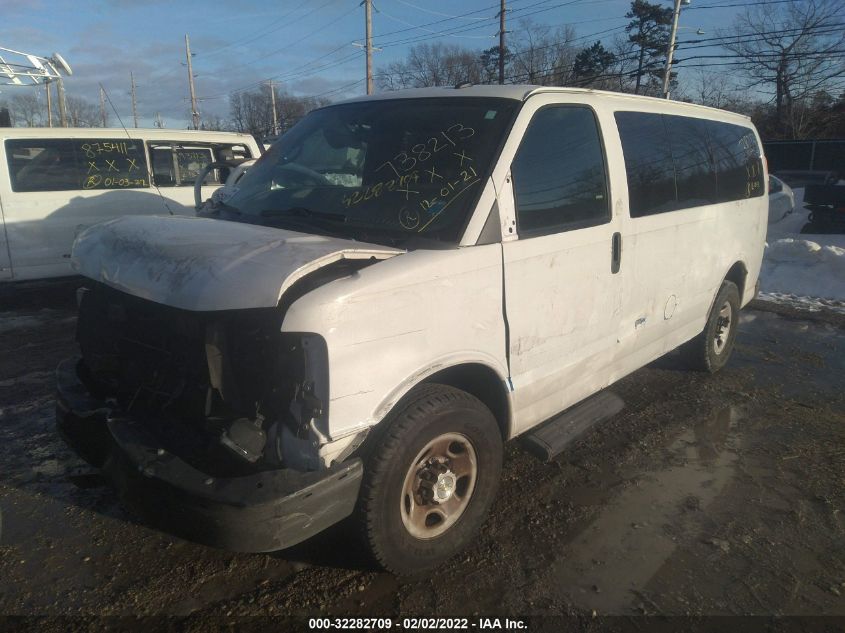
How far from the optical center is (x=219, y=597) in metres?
2.66

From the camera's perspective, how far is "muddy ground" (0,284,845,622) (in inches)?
105

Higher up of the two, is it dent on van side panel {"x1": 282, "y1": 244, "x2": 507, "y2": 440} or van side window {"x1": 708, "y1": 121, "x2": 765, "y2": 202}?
van side window {"x1": 708, "y1": 121, "x2": 765, "y2": 202}

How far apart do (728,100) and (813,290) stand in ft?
120

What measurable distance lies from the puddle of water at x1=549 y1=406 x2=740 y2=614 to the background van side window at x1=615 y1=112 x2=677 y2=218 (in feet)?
5.36

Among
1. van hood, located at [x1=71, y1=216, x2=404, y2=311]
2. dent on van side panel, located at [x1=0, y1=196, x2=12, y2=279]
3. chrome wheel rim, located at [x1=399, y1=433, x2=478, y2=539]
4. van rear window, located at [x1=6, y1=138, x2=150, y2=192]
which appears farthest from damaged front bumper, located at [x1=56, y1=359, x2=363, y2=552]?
van rear window, located at [x1=6, y1=138, x2=150, y2=192]

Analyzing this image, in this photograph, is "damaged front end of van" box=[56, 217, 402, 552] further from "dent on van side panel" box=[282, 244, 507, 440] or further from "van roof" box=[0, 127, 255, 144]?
"van roof" box=[0, 127, 255, 144]

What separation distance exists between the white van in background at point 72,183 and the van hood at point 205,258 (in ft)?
16.0

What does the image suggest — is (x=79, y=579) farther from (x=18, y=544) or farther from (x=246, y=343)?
(x=246, y=343)

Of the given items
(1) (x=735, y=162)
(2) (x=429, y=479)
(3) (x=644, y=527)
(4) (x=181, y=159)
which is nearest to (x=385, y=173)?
(2) (x=429, y=479)

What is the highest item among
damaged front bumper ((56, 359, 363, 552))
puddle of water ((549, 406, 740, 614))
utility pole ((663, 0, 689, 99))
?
utility pole ((663, 0, 689, 99))

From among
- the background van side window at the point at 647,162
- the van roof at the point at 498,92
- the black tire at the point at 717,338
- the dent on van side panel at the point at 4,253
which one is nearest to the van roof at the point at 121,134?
the dent on van side panel at the point at 4,253

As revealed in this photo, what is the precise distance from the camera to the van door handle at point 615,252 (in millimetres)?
3521

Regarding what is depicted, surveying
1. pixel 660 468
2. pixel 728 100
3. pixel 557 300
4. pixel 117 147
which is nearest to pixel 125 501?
pixel 557 300

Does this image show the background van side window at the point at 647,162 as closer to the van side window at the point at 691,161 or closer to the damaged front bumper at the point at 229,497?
the van side window at the point at 691,161
